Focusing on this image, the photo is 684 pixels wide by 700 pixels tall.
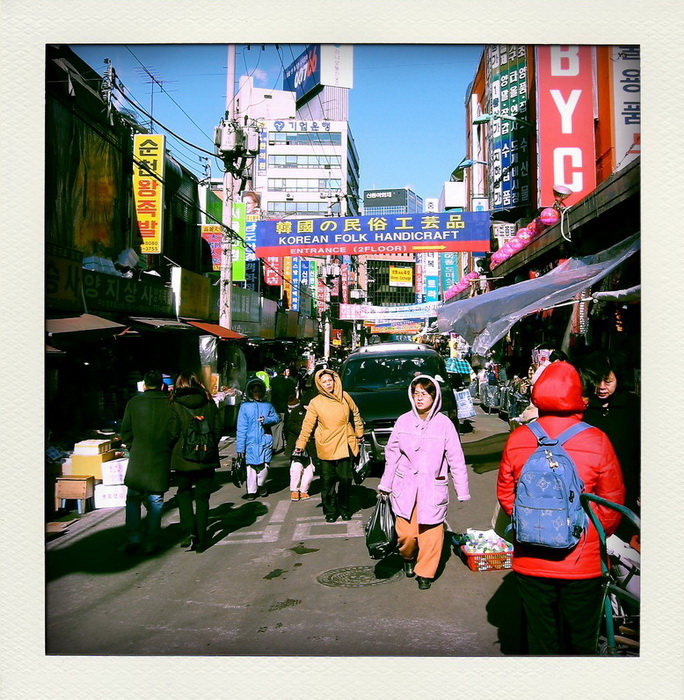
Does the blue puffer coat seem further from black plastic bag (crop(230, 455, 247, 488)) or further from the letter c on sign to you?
the letter c on sign

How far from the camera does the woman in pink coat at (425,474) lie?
5176mm

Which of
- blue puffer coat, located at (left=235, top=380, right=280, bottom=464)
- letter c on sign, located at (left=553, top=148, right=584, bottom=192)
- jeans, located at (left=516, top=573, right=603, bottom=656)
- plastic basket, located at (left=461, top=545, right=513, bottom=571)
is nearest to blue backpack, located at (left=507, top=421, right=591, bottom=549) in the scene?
jeans, located at (left=516, top=573, right=603, bottom=656)

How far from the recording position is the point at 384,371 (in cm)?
1116

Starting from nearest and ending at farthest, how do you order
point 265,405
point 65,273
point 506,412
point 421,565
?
point 421,565
point 265,405
point 65,273
point 506,412

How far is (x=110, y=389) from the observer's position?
1266cm

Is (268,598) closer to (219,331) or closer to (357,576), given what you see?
(357,576)

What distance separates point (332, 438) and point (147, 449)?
2096 millimetres

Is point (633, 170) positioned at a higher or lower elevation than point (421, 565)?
higher

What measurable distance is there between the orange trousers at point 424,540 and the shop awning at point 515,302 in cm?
276

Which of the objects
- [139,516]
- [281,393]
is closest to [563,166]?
[281,393]

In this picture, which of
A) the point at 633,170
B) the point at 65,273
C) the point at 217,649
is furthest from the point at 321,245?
the point at 217,649
